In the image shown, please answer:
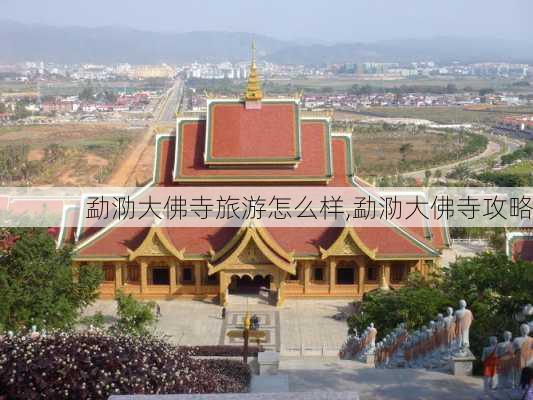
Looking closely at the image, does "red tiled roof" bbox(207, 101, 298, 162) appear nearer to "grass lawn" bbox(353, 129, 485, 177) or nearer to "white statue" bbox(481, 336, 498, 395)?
"white statue" bbox(481, 336, 498, 395)

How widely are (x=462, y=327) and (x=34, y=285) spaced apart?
36.5 ft

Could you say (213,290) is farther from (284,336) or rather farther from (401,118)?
(401,118)

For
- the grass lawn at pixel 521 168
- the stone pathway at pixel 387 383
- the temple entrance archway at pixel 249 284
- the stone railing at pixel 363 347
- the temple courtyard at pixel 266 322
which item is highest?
the grass lawn at pixel 521 168

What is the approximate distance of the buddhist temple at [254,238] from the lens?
87.4 feet

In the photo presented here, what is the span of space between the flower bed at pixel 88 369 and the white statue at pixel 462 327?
4773mm

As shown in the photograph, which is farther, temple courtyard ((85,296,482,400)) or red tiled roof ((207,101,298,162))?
red tiled roof ((207,101,298,162))

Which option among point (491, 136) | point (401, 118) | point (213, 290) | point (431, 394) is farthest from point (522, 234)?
point (401, 118)

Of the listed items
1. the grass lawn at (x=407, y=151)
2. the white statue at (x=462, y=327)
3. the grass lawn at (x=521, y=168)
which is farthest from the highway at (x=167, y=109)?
the white statue at (x=462, y=327)

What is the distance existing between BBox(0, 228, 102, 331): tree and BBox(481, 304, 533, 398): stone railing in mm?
11036

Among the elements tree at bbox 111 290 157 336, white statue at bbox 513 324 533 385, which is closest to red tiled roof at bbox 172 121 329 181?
tree at bbox 111 290 157 336

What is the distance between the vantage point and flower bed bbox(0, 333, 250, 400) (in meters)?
9.62

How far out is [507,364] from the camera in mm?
10812

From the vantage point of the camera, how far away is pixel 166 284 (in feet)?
91.0

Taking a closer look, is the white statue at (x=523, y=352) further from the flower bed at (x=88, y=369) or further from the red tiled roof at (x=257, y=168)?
the red tiled roof at (x=257, y=168)
